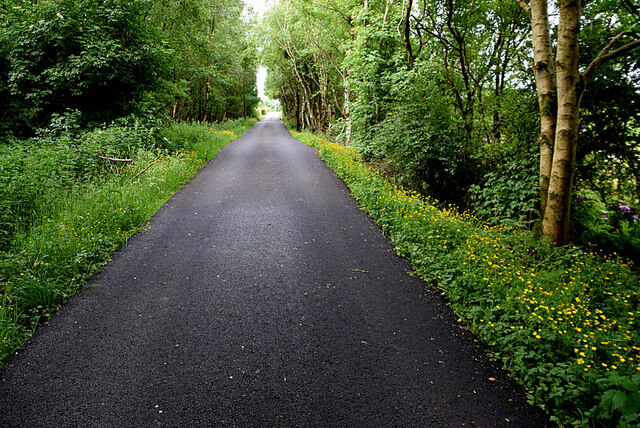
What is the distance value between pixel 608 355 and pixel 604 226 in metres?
3.84

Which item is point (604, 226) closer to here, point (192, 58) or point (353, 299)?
point (353, 299)

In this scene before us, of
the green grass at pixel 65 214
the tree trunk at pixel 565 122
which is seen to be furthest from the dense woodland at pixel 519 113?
the green grass at pixel 65 214

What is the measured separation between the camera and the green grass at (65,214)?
3.47m

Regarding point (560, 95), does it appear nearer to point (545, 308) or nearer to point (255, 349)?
point (545, 308)

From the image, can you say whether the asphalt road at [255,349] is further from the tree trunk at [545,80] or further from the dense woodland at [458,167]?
the tree trunk at [545,80]

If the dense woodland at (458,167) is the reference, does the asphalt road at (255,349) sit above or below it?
below

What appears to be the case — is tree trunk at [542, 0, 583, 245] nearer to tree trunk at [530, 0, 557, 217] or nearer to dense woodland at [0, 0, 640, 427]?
dense woodland at [0, 0, 640, 427]

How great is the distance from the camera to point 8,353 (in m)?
2.82

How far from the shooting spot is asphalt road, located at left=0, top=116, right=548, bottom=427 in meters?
2.36

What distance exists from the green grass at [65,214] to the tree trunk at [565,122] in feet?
22.0

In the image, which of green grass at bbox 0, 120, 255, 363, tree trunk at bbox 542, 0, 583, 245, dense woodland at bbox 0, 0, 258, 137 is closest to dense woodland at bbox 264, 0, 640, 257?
tree trunk at bbox 542, 0, 583, 245

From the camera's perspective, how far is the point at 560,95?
14.6 ft

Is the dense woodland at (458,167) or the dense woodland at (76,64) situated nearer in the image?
the dense woodland at (458,167)

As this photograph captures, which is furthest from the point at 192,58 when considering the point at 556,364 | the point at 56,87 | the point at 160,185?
the point at 556,364
